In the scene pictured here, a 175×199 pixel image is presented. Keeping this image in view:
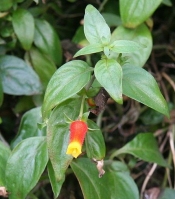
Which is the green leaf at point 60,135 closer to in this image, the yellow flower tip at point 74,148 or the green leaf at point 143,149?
the yellow flower tip at point 74,148

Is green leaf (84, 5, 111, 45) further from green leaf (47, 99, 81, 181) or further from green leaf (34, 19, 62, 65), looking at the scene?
green leaf (34, 19, 62, 65)

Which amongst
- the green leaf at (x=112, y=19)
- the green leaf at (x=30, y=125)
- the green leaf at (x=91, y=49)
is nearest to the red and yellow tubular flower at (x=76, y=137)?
the green leaf at (x=91, y=49)

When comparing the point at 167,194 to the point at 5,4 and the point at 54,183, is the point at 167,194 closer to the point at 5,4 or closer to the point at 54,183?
the point at 54,183

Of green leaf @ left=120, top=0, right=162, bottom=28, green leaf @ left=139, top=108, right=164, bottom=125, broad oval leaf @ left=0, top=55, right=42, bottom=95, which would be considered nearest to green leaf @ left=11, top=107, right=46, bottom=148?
broad oval leaf @ left=0, top=55, right=42, bottom=95

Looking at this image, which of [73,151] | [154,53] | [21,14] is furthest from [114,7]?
[73,151]

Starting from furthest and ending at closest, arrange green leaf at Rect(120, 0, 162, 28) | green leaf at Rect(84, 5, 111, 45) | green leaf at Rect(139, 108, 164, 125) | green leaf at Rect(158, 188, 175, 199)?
green leaf at Rect(139, 108, 164, 125) < green leaf at Rect(158, 188, 175, 199) < green leaf at Rect(120, 0, 162, 28) < green leaf at Rect(84, 5, 111, 45)

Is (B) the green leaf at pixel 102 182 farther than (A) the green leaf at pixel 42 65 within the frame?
No
